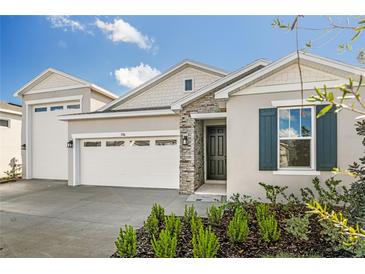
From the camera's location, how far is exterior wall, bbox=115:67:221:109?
33.3 ft

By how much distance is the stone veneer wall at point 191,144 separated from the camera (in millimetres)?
7445

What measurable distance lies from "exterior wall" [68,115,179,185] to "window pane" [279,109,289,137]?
3.87 metres

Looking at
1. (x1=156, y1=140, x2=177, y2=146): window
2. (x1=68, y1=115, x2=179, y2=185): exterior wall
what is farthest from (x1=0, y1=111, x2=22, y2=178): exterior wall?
(x1=156, y1=140, x2=177, y2=146): window

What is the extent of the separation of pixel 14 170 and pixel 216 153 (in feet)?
36.9

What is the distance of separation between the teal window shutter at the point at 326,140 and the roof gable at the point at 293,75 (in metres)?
0.73

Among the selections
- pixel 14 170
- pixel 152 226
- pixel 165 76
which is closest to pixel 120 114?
pixel 165 76

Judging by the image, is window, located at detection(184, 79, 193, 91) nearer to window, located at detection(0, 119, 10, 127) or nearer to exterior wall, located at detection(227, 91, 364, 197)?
exterior wall, located at detection(227, 91, 364, 197)

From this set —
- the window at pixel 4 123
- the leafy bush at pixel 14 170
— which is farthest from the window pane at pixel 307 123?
the window at pixel 4 123

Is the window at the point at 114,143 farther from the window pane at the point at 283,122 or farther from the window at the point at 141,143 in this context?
the window pane at the point at 283,122

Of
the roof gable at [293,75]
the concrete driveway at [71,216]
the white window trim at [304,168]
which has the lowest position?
the concrete driveway at [71,216]

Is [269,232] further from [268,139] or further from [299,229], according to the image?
[268,139]
